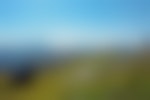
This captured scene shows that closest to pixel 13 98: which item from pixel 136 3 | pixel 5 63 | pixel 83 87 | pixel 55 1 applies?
pixel 5 63

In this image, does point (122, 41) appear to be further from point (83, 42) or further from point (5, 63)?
point (5, 63)

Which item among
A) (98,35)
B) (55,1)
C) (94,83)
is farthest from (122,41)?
(55,1)

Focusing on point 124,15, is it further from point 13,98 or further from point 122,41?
point 13,98

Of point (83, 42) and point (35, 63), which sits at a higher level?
point (83, 42)

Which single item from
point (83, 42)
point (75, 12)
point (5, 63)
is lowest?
point (5, 63)

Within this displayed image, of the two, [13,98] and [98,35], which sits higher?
[98,35]

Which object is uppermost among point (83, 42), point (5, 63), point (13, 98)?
point (83, 42)
